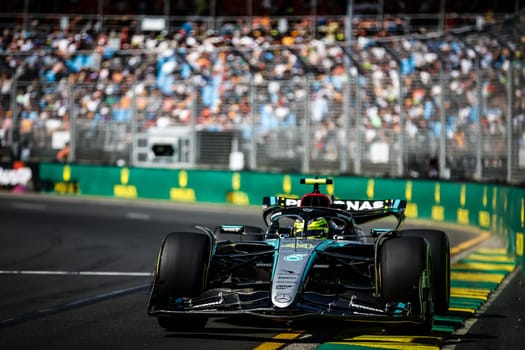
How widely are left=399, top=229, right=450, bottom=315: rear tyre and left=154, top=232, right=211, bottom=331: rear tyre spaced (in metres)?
1.91

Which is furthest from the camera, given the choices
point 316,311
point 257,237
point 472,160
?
point 472,160

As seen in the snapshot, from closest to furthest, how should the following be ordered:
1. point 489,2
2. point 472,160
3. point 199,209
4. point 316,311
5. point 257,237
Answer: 1. point 316,311
2. point 257,237
3. point 472,160
4. point 199,209
5. point 489,2

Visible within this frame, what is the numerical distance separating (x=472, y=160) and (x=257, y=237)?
11.4 metres

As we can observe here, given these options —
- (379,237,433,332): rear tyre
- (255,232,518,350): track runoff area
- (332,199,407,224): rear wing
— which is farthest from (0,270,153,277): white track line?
(379,237,433,332): rear tyre

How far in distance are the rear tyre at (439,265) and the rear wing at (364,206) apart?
3.22ft

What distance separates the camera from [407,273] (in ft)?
24.2

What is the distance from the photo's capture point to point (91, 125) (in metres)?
28.3

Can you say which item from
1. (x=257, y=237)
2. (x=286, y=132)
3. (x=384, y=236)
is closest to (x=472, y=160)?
(x=286, y=132)

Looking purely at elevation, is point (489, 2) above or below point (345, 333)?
above

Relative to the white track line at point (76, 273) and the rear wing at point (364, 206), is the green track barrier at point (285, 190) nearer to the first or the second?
the rear wing at point (364, 206)

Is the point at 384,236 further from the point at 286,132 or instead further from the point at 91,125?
the point at 91,125

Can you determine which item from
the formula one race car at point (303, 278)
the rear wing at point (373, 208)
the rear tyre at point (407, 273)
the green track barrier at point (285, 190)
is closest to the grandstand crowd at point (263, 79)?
the green track barrier at point (285, 190)

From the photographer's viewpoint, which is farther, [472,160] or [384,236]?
[472,160]

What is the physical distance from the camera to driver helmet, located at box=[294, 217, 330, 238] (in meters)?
8.95
